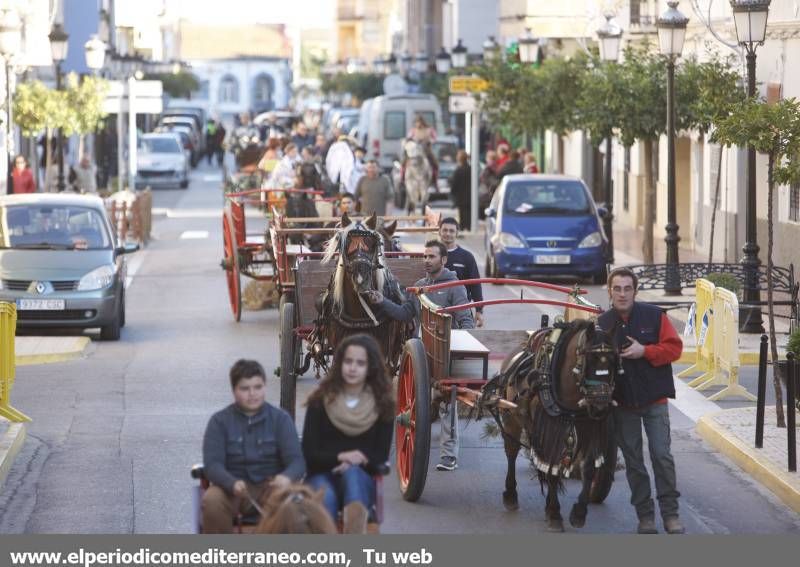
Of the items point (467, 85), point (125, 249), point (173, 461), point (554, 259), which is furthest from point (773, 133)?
point (467, 85)

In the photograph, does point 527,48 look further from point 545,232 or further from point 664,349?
point 664,349

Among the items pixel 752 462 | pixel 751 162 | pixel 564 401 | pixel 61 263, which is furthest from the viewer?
pixel 61 263

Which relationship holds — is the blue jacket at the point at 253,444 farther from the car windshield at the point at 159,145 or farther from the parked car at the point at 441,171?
the car windshield at the point at 159,145

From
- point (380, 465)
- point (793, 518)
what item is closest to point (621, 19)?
point (793, 518)

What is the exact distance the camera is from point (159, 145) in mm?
60156

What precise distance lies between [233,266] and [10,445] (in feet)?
27.0

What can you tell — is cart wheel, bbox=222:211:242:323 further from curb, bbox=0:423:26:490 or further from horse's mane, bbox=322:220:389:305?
horse's mane, bbox=322:220:389:305

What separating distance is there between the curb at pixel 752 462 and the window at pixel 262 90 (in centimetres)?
17576

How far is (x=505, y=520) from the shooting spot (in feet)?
37.3

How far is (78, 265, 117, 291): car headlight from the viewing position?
68.7 ft

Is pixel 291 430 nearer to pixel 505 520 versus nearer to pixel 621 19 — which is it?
pixel 505 520

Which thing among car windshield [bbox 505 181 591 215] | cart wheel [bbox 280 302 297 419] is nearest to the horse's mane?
cart wheel [bbox 280 302 297 419]

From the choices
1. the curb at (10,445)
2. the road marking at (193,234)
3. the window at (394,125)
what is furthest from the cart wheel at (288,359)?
the window at (394,125)

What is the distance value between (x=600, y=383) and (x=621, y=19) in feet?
112
